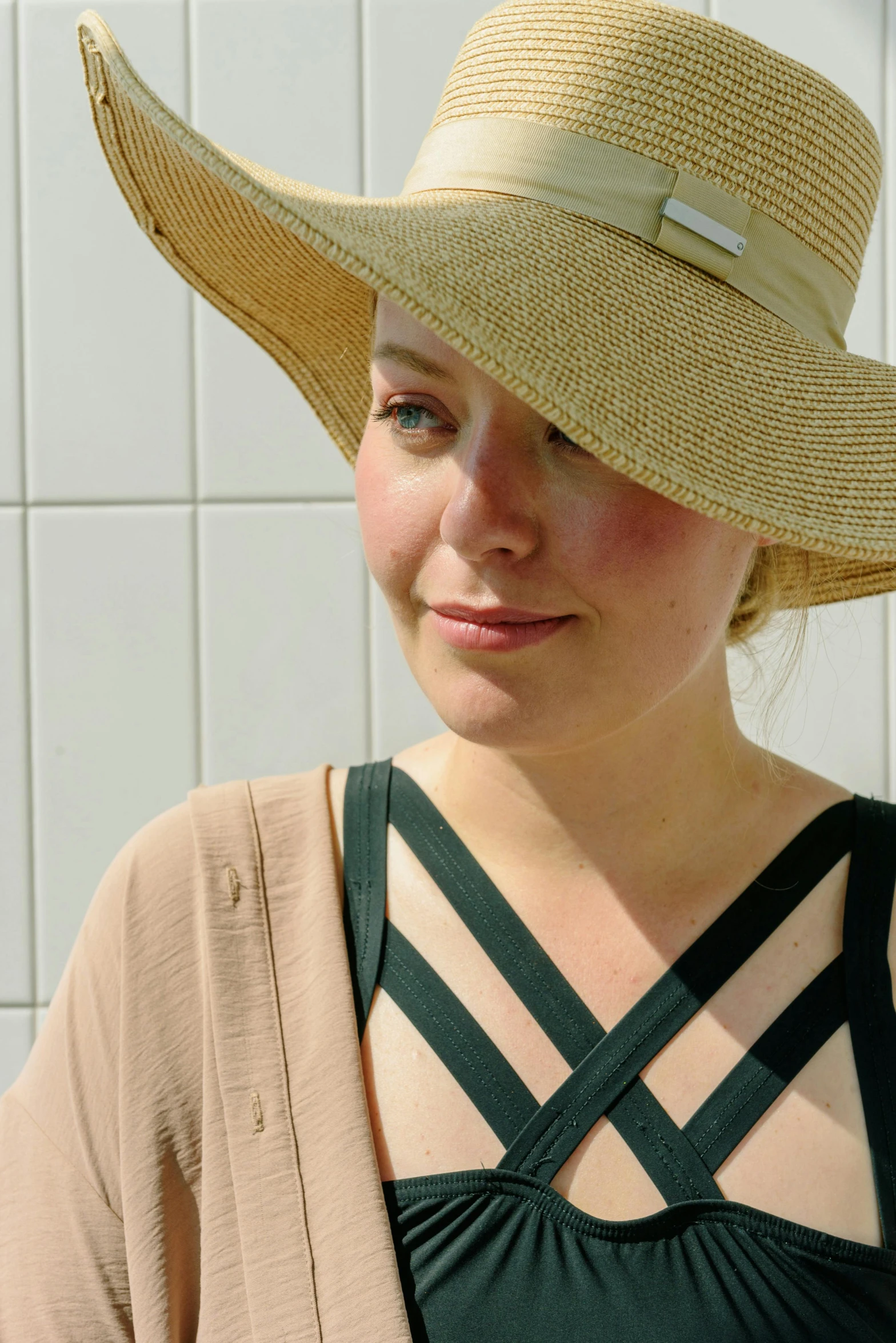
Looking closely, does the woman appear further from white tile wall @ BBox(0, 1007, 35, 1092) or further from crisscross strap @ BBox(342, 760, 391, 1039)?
white tile wall @ BBox(0, 1007, 35, 1092)

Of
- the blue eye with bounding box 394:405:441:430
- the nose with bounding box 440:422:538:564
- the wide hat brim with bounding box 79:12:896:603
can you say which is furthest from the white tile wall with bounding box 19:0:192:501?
the nose with bounding box 440:422:538:564

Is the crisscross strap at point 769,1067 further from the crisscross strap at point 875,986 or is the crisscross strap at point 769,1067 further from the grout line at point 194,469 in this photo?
the grout line at point 194,469

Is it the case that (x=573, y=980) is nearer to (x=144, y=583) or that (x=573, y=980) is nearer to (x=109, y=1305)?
(x=109, y=1305)

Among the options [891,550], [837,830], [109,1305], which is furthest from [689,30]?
[109,1305]

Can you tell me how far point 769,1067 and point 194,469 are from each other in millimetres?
867

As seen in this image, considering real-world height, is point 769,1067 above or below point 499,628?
below

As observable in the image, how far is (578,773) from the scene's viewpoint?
901 millimetres

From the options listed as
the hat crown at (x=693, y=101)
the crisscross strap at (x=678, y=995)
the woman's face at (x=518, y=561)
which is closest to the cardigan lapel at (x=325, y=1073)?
the crisscross strap at (x=678, y=995)

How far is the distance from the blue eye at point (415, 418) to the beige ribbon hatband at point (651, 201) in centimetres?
15

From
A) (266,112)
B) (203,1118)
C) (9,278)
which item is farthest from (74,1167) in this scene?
(266,112)

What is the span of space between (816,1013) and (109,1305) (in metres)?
0.58

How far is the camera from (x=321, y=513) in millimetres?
1294

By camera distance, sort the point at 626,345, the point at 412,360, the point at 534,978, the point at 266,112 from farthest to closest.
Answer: the point at 266,112 < the point at 534,978 < the point at 412,360 < the point at 626,345

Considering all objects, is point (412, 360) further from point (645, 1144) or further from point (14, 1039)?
point (14, 1039)
